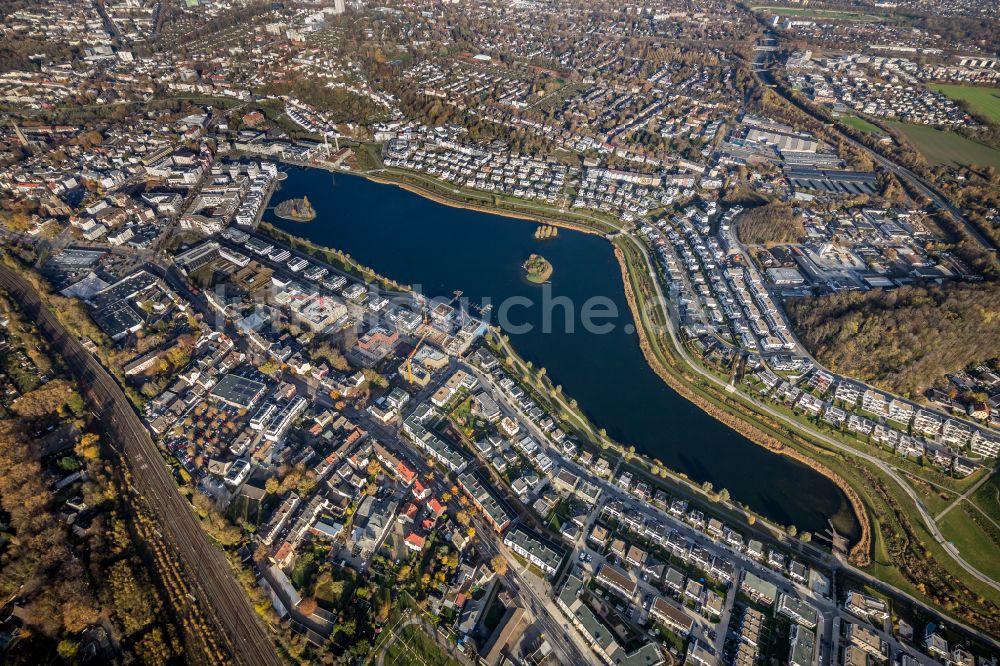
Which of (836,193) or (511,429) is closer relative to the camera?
(511,429)

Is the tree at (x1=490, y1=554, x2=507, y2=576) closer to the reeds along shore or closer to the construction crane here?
the construction crane

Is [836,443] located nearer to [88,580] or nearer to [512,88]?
[88,580]

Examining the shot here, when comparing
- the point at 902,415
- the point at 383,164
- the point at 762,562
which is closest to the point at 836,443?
the point at 902,415

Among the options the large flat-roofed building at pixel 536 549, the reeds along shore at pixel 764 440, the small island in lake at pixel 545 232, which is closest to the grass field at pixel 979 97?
the small island in lake at pixel 545 232

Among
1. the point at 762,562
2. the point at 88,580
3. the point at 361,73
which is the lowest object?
the point at 762,562

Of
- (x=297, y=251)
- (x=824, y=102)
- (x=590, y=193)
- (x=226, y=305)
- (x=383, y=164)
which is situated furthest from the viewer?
(x=824, y=102)

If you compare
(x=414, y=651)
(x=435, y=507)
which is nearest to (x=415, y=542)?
(x=435, y=507)

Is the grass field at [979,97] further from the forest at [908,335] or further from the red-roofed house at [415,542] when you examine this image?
the red-roofed house at [415,542]
